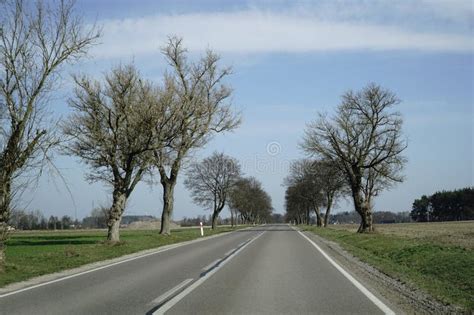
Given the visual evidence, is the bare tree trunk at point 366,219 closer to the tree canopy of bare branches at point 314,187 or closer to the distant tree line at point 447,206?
the tree canopy of bare branches at point 314,187

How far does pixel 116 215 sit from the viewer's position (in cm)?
3014

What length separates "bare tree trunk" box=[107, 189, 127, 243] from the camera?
29734 millimetres

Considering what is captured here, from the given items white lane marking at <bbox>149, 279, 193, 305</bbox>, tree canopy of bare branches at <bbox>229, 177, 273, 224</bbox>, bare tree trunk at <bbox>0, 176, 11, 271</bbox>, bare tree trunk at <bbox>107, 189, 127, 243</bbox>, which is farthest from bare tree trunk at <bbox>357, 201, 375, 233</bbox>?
tree canopy of bare branches at <bbox>229, 177, 273, 224</bbox>

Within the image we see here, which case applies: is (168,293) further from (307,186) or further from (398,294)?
(307,186)

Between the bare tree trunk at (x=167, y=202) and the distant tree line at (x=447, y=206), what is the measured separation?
344 ft

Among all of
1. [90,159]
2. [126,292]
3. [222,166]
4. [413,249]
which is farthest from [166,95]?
[222,166]

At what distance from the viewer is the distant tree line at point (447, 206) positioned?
420 ft

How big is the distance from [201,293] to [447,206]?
447ft

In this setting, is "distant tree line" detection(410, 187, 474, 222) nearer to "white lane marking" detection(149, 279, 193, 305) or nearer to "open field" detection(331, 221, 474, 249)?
"open field" detection(331, 221, 474, 249)

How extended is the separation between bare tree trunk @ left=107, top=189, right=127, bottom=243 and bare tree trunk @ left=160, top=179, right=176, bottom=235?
1160 cm

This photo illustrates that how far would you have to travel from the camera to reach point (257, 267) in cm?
1639

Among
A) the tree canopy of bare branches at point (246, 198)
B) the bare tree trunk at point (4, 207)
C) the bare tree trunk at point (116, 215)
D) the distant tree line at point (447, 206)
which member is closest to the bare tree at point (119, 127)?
the bare tree trunk at point (116, 215)

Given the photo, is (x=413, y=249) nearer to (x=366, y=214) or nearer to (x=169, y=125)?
(x=169, y=125)

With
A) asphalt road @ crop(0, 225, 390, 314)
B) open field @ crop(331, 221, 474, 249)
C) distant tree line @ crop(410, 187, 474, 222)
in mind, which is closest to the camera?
asphalt road @ crop(0, 225, 390, 314)
